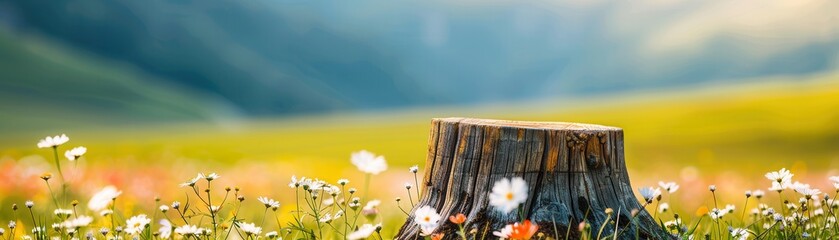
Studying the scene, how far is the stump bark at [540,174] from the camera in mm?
3371

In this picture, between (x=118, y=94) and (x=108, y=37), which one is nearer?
(x=118, y=94)

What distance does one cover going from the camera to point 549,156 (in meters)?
3.38

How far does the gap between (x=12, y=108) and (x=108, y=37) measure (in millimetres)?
61189

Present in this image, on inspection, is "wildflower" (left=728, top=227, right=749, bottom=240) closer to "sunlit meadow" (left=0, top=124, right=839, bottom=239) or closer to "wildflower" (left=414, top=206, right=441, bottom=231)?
"sunlit meadow" (left=0, top=124, right=839, bottom=239)

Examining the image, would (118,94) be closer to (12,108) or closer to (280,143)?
(12,108)

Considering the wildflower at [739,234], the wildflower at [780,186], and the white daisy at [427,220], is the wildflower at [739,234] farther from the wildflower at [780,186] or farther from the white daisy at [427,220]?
the white daisy at [427,220]

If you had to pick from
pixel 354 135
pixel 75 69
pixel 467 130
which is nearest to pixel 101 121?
pixel 75 69

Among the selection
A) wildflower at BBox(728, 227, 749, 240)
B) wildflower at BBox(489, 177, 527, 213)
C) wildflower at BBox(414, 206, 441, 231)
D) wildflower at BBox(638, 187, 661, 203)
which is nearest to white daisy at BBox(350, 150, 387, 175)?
wildflower at BBox(414, 206, 441, 231)

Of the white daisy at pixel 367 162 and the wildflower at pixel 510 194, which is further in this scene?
the white daisy at pixel 367 162

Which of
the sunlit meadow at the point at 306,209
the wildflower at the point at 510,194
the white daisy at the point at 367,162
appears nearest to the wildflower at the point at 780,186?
the sunlit meadow at the point at 306,209

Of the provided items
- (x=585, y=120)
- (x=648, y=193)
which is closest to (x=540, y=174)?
(x=648, y=193)

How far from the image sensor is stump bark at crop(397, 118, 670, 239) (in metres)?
3.37

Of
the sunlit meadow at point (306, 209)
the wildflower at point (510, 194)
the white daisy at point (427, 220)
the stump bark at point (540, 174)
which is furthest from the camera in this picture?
the stump bark at point (540, 174)

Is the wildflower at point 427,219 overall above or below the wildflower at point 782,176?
below
